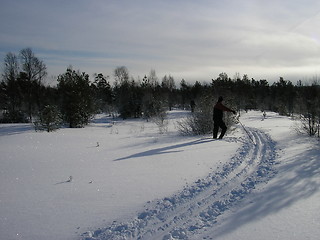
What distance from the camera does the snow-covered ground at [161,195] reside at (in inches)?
134

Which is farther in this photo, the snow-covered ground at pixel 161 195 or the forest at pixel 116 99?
the forest at pixel 116 99

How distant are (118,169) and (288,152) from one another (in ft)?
18.1

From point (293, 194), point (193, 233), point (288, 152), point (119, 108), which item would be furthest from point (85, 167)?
point (119, 108)

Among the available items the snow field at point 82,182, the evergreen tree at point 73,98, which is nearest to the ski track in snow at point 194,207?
the snow field at point 82,182

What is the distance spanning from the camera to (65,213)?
3867 mm

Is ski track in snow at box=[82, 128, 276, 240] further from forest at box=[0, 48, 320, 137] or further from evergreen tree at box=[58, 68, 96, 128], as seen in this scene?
evergreen tree at box=[58, 68, 96, 128]

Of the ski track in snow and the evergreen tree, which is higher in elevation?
the evergreen tree

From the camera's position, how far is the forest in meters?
12.9

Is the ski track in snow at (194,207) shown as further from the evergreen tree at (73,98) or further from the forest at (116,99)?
the evergreen tree at (73,98)

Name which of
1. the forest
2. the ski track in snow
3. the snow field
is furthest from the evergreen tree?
the ski track in snow

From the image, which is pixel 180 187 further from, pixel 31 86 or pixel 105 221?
pixel 31 86

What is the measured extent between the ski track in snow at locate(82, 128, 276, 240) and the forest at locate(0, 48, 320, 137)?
284 inches

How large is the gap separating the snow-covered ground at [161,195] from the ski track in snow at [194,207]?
→ 0.05ft

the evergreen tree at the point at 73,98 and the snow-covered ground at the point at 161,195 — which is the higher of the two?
the evergreen tree at the point at 73,98
